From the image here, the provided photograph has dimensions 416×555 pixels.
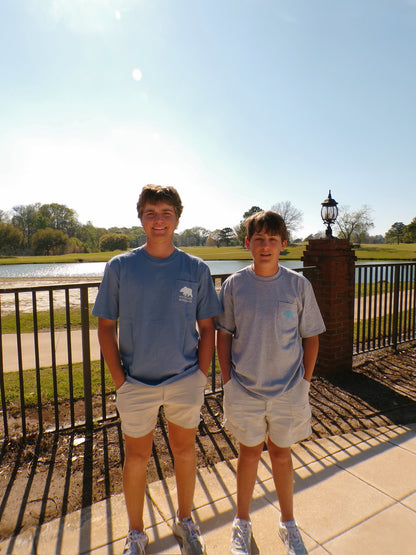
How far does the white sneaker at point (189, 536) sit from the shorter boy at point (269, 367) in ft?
0.53

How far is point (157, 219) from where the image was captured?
1.69m

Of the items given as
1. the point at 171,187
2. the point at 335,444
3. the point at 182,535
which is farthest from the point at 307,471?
the point at 171,187

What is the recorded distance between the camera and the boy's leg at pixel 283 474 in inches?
68.7

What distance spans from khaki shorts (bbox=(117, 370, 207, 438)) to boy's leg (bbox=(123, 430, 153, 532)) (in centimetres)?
6

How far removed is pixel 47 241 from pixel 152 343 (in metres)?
70.0

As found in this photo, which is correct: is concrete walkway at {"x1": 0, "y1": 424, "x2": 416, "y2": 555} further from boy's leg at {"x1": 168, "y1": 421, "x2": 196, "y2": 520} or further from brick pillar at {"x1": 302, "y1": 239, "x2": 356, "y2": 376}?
brick pillar at {"x1": 302, "y1": 239, "x2": 356, "y2": 376}

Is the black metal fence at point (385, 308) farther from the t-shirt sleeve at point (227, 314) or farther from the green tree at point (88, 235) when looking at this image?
the green tree at point (88, 235)

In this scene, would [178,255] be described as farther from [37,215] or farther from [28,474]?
[37,215]

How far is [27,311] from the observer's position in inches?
405

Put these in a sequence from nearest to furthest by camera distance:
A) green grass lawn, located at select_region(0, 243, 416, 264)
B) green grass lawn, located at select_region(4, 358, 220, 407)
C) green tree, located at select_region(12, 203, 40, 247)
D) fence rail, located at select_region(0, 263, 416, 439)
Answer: fence rail, located at select_region(0, 263, 416, 439) < green grass lawn, located at select_region(4, 358, 220, 407) < green grass lawn, located at select_region(0, 243, 416, 264) < green tree, located at select_region(12, 203, 40, 247)

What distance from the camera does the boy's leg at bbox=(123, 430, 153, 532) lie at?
1664 millimetres

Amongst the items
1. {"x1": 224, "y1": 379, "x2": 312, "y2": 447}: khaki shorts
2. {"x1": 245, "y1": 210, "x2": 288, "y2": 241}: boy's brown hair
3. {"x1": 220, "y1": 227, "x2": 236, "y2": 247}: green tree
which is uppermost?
{"x1": 220, "y1": 227, "x2": 236, "y2": 247}: green tree

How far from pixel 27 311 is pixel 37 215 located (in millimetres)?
73736

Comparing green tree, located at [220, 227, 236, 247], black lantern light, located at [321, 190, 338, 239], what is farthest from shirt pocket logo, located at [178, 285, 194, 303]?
green tree, located at [220, 227, 236, 247]
